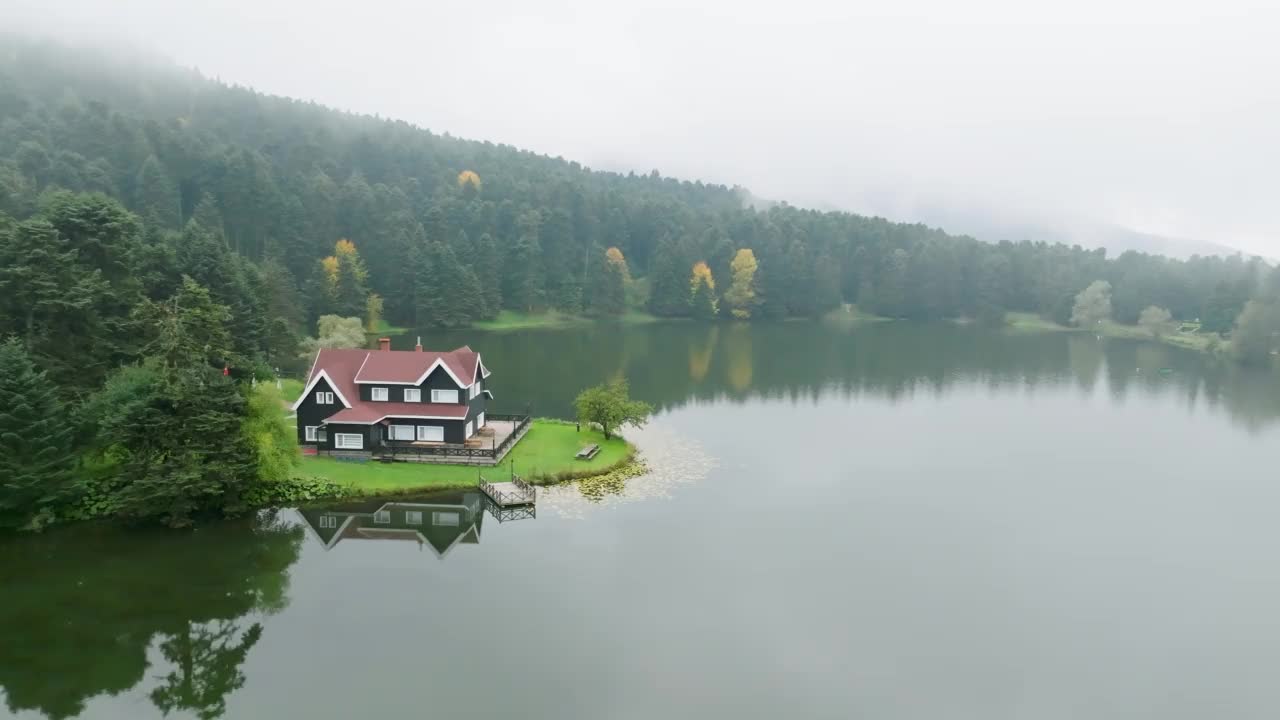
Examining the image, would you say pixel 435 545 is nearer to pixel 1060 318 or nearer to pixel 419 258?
pixel 419 258

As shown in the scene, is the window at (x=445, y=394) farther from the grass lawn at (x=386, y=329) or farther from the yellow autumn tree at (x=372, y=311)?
the yellow autumn tree at (x=372, y=311)

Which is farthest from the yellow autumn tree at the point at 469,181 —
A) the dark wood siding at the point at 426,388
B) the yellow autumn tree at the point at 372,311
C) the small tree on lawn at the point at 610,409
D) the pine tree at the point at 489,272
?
the dark wood siding at the point at 426,388

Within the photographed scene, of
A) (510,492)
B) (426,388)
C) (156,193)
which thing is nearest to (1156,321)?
(426,388)

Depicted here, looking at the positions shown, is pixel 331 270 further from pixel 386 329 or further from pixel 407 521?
pixel 407 521

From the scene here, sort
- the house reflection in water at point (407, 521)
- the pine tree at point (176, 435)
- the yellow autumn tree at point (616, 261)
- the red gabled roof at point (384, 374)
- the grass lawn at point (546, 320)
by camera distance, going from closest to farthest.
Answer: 1. the pine tree at point (176, 435)
2. the house reflection in water at point (407, 521)
3. the red gabled roof at point (384, 374)
4. the grass lawn at point (546, 320)
5. the yellow autumn tree at point (616, 261)

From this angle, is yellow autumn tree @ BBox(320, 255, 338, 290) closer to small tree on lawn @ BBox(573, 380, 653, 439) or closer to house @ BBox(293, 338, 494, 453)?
house @ BBox(293, 338, 494, 453)

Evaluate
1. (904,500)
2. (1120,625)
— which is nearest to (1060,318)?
(904,500)
